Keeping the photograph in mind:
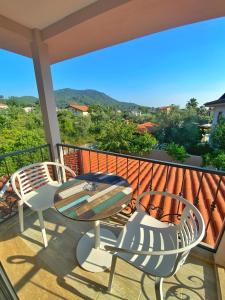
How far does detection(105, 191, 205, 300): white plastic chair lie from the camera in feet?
2.72

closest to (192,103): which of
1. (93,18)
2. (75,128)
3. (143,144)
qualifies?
(143,144)

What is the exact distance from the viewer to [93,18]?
1.47m

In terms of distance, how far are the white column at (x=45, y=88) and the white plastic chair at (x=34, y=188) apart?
516 mm

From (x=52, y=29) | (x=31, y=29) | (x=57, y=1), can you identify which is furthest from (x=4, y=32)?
(x=57, y=1)

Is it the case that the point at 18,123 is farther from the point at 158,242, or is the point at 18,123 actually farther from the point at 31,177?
the point at 158,242

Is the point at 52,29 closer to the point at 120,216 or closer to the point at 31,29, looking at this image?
the point at 31,29

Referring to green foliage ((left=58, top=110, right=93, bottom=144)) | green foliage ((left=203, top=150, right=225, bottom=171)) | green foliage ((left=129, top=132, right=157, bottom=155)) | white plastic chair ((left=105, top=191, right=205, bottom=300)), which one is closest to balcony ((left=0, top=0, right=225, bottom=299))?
white plastic chair ((left=105, top=191, right=205, bottom=300))

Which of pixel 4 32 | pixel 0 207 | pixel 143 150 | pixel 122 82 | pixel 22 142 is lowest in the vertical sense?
pixel 143 150

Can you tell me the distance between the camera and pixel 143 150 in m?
12.2

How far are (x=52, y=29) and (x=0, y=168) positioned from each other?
8386 millimetres

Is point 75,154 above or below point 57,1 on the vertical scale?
below

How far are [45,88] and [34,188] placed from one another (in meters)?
1.35

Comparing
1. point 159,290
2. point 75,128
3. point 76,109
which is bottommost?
point 75,128

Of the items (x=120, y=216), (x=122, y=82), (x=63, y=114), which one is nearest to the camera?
(x=120, y=216)
